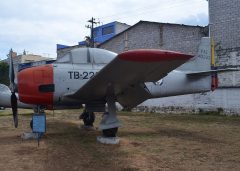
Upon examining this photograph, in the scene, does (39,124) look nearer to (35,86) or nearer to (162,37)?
(35,86)

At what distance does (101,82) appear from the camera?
7.34 m

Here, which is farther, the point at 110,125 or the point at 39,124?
the point at 110,125

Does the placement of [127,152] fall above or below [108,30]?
below

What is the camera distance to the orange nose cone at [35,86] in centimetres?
831

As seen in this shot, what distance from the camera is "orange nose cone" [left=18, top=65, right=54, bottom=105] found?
27.3ft

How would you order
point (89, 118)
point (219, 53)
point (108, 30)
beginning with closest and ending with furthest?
point (89, 118), point (219, 53), point (108, 30)

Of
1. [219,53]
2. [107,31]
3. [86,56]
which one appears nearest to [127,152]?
[86,56]

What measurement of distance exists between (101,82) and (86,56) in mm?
2170

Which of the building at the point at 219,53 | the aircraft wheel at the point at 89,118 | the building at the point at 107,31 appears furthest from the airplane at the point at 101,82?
the building at the point at 107,31

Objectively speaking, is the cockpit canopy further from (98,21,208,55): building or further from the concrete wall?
(98,21,208,55): building

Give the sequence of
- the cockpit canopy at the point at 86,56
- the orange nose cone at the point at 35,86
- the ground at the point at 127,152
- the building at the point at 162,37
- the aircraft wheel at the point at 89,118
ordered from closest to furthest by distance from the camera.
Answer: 1. the ground at the point at 127,152
2. the orange nose cone at the point at 35,86
3. the cockpit canopy at the point at 86,56
4. the aircraft wheel at the point at 89,118
5. the building at the point at 162,37

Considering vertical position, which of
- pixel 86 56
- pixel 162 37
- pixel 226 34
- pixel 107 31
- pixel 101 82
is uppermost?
pixel 107 31

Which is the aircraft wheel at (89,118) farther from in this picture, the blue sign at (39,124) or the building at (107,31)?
the building at (107,31)

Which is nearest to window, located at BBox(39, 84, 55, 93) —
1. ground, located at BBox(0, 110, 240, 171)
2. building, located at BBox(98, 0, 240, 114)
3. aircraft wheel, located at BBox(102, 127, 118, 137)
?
ground, located at BBox(0, 110, 240, 171)
